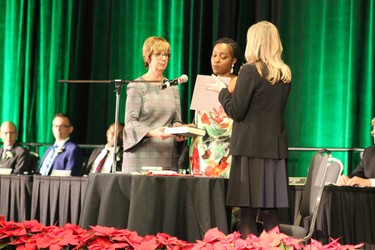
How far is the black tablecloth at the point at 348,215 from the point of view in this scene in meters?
4.43

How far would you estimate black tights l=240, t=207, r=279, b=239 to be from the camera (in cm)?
365

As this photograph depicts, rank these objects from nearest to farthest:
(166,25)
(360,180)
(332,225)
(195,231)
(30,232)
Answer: (30,232) < (195,231) < (332,225) < (360,180) < (166,25)

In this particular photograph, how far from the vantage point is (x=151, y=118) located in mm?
4543

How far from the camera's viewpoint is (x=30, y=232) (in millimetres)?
3242

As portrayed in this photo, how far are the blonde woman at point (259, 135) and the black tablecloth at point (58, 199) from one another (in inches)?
74.3

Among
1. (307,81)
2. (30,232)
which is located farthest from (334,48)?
(30,232)

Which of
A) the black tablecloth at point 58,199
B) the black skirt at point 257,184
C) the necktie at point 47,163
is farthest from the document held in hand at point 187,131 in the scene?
the necktie at point 47,163

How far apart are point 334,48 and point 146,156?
334 cm

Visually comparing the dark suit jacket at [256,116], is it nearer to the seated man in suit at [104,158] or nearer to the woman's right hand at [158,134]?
the woman's right hand at [158,134]

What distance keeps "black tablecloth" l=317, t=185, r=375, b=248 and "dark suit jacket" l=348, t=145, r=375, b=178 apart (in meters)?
Answer: 1.04

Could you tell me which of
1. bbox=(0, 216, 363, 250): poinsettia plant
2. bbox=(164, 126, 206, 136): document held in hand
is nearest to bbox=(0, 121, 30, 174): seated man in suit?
bbox=(164, 126, 206, 136): document held in hand

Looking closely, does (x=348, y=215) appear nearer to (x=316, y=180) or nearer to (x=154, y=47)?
(x=316, y=180)

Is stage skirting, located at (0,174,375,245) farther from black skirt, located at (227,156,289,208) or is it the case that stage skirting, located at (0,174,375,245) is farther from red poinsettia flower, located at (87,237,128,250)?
red poinsettia flower, located at (87,237,128,250)

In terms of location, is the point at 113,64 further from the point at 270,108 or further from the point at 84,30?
the point at 270,108
